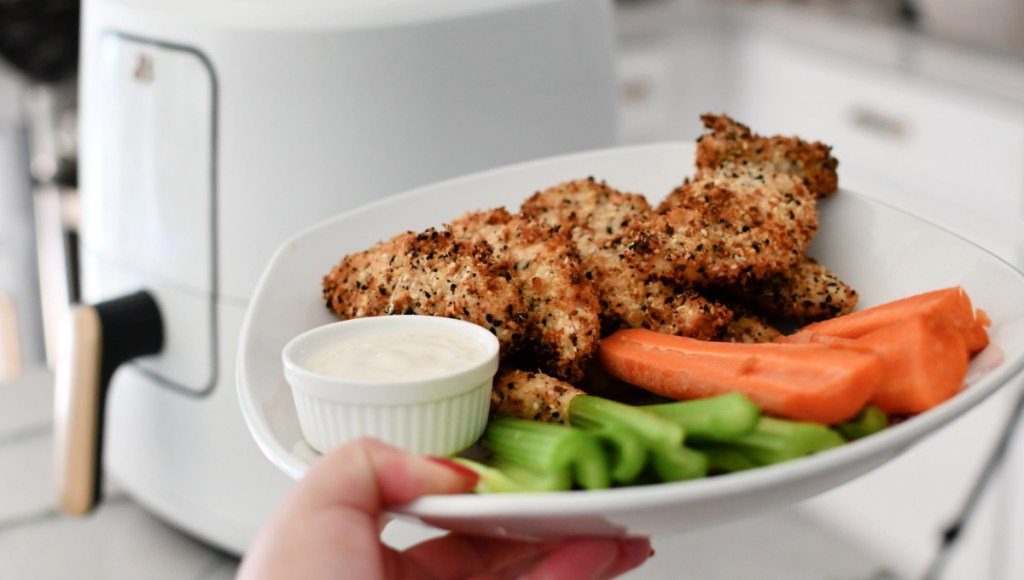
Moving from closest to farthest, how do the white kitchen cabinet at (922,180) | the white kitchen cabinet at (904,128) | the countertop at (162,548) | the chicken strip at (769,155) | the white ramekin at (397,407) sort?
the white ramekin at (397,407)
the chicken strip at (769,155)
the countertop at (162,548)
the white kitchen cabinet at (922,180)
the white kitchen cabinet at (904,128)

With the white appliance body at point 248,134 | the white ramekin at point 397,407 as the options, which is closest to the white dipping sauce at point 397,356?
the white ramekin at point 397,407

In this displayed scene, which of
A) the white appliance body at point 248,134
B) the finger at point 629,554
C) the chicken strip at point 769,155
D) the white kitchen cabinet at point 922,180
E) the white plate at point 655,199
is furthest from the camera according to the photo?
the white kitchen cabinet at point 922,180

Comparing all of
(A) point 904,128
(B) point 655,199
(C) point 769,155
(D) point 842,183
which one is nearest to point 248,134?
(B) point 655,199

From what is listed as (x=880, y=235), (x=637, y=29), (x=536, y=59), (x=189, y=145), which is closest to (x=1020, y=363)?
(x=880, y=235)

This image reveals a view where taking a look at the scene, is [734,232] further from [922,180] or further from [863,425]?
[922,180]

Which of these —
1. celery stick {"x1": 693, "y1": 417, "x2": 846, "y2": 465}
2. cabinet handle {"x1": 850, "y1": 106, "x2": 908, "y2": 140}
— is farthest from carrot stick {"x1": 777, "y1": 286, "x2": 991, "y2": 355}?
cabinet handle {"x1": 850, "y1": 106, "x2": 908, "y2": 140}

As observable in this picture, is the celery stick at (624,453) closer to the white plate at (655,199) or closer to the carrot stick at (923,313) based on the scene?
the white plate at (655,199)
